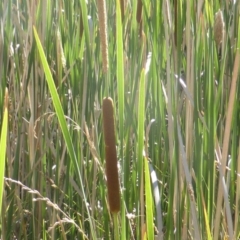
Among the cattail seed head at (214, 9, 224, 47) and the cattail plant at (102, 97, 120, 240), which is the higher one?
the cattail seed head at (214, 9, 224, 47)

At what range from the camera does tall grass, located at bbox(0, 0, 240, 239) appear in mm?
700

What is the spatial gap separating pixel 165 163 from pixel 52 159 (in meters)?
0.31

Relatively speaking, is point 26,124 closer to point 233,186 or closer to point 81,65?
point 81,65

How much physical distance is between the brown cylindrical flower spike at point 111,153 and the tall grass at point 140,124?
0.06 meters

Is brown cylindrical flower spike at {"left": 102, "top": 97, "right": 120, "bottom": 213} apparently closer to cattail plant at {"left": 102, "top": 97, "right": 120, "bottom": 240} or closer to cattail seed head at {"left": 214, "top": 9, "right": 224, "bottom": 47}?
cattail plant at {"left": 102, "top": 97, "right": 120, "bottom": 240}

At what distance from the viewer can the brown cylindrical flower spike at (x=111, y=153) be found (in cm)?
53

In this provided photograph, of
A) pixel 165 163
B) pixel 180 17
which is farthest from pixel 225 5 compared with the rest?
pixel 165 163

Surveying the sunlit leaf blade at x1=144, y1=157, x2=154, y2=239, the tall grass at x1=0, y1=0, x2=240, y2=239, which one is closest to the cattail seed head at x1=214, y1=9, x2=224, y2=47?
the tall grass at x1=0, y1=0, x2=240, y2=239

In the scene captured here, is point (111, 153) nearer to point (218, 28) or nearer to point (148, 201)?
point (148, 201)

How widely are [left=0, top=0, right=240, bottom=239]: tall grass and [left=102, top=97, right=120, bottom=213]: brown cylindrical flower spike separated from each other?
6 cm

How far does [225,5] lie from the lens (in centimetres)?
101

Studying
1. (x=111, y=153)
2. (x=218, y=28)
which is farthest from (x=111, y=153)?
(x=218, y=28)

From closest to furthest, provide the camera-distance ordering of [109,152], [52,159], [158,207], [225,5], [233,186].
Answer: [109,152] < [158,207] < [233,186] < [225,5] < [52,159]

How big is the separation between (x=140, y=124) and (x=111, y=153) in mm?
97
